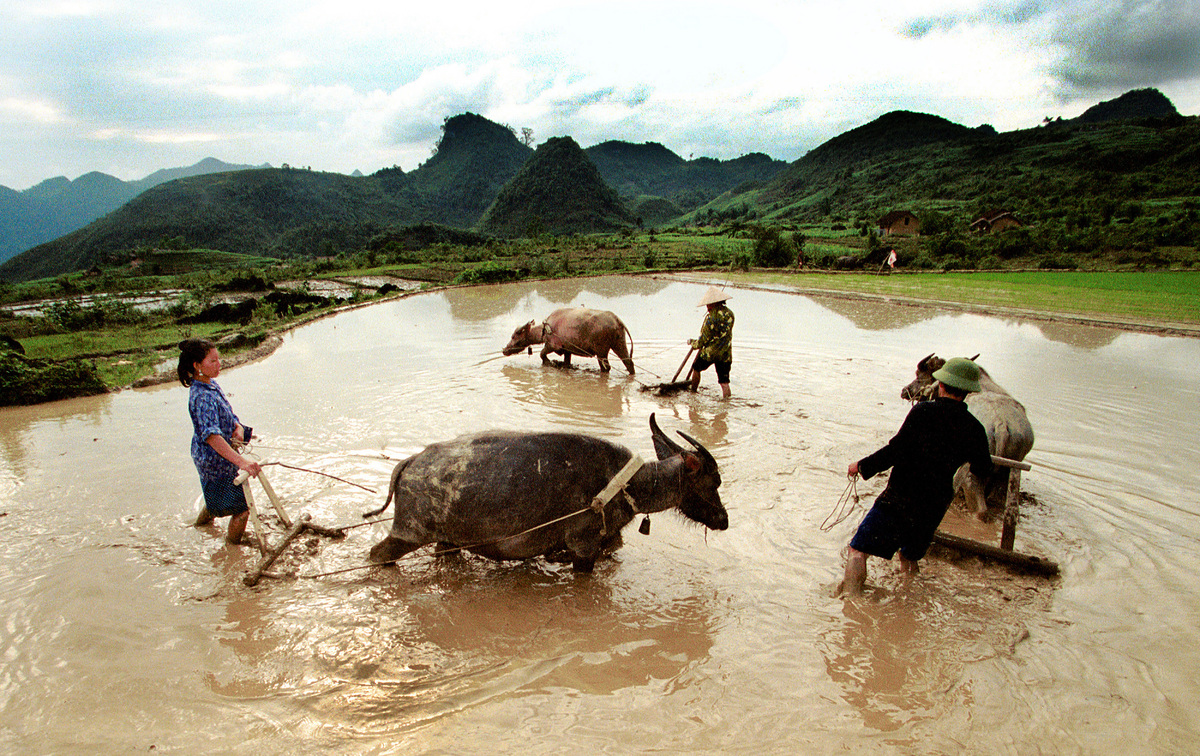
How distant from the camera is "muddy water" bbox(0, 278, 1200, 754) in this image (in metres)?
2.89

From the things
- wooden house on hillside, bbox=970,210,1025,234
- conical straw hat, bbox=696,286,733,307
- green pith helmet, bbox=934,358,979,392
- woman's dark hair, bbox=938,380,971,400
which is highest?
wooden house on hillside, bbox=970,210,1025,234

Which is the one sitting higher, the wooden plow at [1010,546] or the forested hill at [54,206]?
the forested hill at [54,206]

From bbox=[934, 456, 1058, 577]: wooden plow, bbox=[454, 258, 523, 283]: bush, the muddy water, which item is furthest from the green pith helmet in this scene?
bbox=[454, 258, 523, 283]: bush

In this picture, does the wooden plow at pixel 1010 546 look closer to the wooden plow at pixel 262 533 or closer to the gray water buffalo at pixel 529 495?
the gray water buffalo at pixel 529 495

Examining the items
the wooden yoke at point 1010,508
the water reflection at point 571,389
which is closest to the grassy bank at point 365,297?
the water reflection at point 571,389

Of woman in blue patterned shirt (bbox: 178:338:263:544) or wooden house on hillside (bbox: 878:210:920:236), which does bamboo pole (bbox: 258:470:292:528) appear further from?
wooden house on hillside (bbox: 878:210:920:236)

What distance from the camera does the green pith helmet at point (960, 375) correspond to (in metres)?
3.58

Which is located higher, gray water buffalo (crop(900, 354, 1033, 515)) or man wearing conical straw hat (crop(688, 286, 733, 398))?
man wearing conical straw hat (crop(688, 286, 733, 398))

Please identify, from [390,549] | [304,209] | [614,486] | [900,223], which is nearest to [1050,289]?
[614,486]

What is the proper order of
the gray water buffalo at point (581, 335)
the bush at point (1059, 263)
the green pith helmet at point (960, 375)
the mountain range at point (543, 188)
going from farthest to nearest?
the mountain range at point (543, 188)
the bush at point (1059, 263)
the gray water buffalo at point (581, 335)
the green pith helmet at point (960, 375)

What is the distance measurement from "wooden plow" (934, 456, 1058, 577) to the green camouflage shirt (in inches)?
173

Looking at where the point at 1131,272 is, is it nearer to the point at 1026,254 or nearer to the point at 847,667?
the point at 1026,254

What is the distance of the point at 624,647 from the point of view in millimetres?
3510

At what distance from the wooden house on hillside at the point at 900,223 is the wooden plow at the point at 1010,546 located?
47.6 meters
